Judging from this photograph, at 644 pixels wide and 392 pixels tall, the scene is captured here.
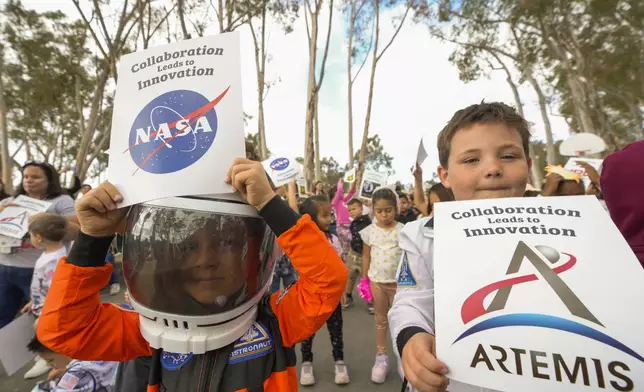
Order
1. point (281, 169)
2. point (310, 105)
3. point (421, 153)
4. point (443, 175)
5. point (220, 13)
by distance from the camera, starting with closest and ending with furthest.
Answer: point (443, 175), point (421, 153), point (281, 169), point (220, 13), point (310, 105)

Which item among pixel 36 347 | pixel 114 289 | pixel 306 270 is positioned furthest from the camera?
pixel 114 289

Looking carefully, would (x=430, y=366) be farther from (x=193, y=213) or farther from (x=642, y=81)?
(x=642, y=81)

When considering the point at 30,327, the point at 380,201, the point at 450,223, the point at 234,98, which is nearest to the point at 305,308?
the point at 450,223

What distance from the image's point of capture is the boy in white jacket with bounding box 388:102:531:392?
106cm

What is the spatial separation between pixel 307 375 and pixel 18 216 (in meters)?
3.09

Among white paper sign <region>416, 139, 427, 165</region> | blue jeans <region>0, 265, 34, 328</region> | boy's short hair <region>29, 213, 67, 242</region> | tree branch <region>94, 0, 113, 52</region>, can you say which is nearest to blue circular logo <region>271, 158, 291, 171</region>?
white paper sign <region>416, 139, 427, 165</region>

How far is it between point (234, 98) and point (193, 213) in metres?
0.38

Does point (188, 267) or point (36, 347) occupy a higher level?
point (188, 267)

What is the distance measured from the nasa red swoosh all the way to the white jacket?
0.28 m

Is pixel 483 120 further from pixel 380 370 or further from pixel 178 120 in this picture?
pixel 380 370

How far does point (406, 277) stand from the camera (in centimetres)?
117

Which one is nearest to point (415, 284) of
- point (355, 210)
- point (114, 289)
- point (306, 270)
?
point (306, 270)

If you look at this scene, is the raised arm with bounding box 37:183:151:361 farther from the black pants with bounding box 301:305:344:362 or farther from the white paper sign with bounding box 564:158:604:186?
the white paper sign with bounding box 564:158:604:186

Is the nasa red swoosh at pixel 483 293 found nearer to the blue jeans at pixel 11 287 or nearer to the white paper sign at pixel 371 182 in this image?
the blue jeans at pixel 11 287
